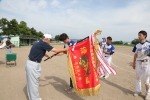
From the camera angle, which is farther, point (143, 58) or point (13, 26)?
point (13, 26)

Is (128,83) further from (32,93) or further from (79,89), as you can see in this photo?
(32,93)

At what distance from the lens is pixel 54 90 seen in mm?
4504

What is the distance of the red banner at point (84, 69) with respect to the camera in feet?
10.7

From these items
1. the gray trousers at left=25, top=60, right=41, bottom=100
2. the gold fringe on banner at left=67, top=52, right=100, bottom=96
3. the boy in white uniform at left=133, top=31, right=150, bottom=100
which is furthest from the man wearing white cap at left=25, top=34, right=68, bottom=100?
the boy in white uniform at left=133, top=31, right=150, bottom=100

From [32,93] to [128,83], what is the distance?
14.8 feet

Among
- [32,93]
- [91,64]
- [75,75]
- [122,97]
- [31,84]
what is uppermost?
[91,64]

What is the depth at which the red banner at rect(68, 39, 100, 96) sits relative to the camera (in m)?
3.27

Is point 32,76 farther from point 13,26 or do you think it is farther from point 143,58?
point 13,26

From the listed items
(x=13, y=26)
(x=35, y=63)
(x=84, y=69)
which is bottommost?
(x=84, y=69)

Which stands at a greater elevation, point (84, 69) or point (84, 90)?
point (84, 69)

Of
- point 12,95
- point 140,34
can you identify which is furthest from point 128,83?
point 12,95

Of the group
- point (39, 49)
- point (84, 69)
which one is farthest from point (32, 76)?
point (84, 69)

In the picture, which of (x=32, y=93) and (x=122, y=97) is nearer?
(x=32, y=93)

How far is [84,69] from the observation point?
3.36m
